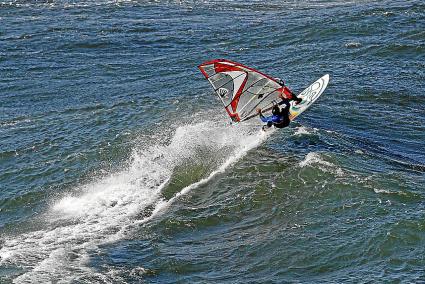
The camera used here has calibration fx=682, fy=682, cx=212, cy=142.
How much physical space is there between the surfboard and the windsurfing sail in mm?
919

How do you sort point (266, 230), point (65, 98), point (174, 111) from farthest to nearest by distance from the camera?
point (65, 98)
point (174, 111)
point (266, 230)

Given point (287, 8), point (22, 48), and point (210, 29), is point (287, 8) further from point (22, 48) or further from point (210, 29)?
point (22, 48)

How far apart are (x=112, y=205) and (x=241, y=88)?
6938mm

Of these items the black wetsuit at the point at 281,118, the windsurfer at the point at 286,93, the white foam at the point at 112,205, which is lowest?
the white foam at the point at 112,205

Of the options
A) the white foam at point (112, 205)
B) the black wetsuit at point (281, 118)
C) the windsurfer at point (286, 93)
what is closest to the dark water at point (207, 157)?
the white foam at point (112, 205)

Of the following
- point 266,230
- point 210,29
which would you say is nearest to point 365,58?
point 210,29

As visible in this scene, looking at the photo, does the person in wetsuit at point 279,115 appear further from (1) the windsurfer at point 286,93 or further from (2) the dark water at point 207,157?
(2) the dark water at point 207,157

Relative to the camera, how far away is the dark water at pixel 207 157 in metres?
20.0

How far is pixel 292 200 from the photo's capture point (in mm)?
23391

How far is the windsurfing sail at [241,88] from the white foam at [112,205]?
1.71 metres

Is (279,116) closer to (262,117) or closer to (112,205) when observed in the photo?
(262,117)

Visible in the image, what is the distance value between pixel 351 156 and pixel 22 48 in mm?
26280

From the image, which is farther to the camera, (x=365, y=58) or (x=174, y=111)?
(x=365, y=58)

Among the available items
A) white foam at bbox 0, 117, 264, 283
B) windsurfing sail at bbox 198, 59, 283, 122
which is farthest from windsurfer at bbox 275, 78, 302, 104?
white foam at bbox 0, 117, 264, 283
